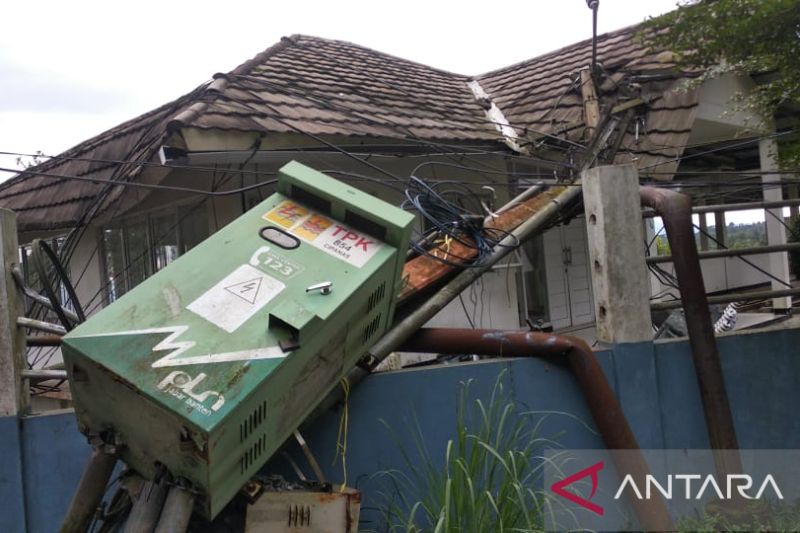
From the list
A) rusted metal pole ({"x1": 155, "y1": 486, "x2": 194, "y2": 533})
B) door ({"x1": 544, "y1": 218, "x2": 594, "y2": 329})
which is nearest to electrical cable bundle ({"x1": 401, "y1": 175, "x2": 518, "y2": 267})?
rusted metal pole ({"x1": 155, "y1": 486, "x2": 194, "y2": 533})

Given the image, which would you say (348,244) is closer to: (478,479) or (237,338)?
(237,338)

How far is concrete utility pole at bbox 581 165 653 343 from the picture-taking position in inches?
170

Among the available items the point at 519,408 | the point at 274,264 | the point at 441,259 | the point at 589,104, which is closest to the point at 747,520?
the point at 519,408

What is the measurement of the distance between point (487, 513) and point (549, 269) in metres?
6.01

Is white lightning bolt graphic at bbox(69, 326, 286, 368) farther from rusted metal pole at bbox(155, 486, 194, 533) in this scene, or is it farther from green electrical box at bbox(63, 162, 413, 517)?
rusted metal pole at bbox(155, 486, 194, 533)

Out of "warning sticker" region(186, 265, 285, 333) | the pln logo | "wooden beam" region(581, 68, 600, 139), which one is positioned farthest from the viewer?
"wooden beam" region(581, 68, 600, 139)

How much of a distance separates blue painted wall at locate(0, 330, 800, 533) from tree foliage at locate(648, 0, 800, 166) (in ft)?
5.53

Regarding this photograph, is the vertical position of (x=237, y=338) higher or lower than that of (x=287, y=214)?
lower

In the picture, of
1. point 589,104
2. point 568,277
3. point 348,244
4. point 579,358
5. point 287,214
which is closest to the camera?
point 348,244

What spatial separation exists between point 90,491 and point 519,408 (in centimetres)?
246

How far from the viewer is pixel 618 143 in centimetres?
698

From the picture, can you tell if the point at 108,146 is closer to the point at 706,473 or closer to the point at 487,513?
the point at 487,513

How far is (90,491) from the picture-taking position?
2918 millimetres

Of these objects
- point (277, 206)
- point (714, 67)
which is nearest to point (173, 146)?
point (277, 206)
